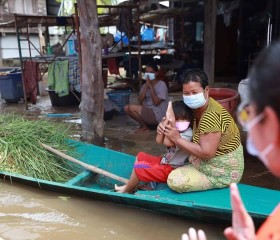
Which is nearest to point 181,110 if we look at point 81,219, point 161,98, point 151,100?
point 81,219

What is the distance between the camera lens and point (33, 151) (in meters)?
3.97

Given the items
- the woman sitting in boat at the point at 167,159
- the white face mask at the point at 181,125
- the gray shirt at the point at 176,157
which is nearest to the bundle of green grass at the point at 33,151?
the woman sitting in boat at the point at 167,159

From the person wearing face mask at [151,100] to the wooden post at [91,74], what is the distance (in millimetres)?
981

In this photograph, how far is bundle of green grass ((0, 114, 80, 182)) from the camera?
3849 mm

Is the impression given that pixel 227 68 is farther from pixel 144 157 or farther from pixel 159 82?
pixel 144 157

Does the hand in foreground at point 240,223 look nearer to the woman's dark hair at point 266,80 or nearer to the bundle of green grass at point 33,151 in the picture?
the woman's dark hair at point 266,80

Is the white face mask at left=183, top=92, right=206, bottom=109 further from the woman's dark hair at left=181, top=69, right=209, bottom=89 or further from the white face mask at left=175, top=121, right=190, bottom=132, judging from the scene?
the white face mask at left=175, top=121, right=190, bottom=132

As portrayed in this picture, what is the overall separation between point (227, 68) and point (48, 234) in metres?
10.1

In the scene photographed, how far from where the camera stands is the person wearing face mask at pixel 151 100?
5688 mm

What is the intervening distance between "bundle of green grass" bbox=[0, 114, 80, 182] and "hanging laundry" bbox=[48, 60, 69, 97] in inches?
121

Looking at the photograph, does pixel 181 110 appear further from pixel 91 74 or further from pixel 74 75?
pixel 74 75

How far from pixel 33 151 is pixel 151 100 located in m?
2.48

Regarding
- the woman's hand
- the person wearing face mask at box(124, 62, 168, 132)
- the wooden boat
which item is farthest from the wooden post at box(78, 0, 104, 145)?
the woman's hand

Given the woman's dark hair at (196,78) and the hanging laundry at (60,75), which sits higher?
the woman's dark hair at (196,78)
